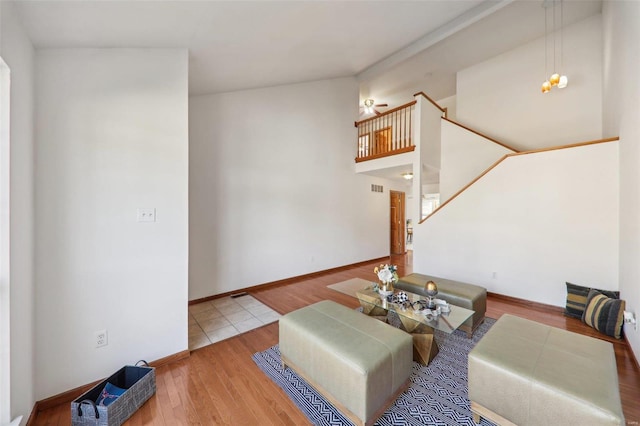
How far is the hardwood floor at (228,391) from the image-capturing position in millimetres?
1646

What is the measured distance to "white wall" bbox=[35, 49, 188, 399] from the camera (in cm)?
175

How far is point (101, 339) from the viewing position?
192cm

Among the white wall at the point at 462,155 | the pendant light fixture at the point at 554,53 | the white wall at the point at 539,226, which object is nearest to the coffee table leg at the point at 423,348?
the white wall at the point at 539,226

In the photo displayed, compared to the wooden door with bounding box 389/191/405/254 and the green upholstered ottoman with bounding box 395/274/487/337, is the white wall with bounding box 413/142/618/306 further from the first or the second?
the wooden door with bounding box 389/191/405/254

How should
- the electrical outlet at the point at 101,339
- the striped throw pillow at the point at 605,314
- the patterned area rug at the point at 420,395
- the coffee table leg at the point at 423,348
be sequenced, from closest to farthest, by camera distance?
the patterned area rug at the point at 420,395, the electrical outlet at the point at 101,339, the coffee table leg at the point at 423,348, the striped throw pillow at the point at 605,314

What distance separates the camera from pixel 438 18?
359cm

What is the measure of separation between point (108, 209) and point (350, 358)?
6.95ft

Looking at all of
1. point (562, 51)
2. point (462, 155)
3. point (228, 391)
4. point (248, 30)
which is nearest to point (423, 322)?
point (228, 391)

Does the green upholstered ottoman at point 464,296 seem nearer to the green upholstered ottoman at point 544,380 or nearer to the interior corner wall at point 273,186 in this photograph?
the green upholstered ottoman at point 544,380

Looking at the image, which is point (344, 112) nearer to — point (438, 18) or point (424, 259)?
point (438, 18)

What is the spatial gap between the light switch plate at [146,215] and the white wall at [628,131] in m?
4.14

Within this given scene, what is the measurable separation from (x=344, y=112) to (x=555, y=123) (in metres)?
4.06

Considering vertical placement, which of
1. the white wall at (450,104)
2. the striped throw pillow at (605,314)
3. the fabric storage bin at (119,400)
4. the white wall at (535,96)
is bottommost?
the fabric storage bin at (119,400)

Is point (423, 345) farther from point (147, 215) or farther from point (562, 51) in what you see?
point (562, 51)
